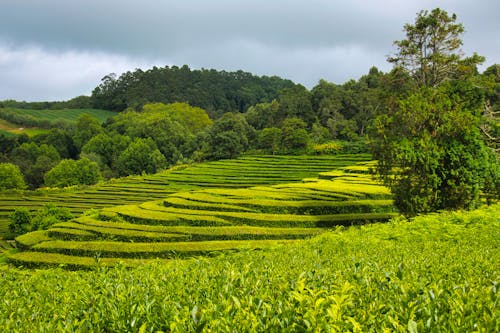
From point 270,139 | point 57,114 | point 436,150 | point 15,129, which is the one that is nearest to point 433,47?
point 436,150

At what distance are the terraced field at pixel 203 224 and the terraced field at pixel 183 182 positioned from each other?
20.5 meters

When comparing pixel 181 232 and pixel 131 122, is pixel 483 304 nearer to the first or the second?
pixel 181 232

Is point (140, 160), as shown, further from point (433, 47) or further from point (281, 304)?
point (281, 304)

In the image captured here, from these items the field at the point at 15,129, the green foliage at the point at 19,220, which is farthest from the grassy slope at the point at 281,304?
the field at the point at 15,129

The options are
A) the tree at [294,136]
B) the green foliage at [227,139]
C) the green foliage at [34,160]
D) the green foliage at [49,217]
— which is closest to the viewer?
the green foliage at [49,217]

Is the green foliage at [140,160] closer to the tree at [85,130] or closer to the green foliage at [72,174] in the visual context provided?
the green foliage at [72,174]

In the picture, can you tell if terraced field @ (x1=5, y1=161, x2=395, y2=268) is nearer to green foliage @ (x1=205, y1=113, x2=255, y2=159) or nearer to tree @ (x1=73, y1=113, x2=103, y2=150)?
green foliage @ (x1=205, y1=113, x2=255, y2=159)

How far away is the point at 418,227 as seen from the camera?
52.9 ft

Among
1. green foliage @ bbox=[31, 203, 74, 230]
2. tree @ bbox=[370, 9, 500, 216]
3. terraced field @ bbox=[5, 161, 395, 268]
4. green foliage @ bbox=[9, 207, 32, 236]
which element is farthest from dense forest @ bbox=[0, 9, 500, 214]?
green foliage @ bbox=[9, 207, 32, 236]

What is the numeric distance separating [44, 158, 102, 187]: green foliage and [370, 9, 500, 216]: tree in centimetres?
6740

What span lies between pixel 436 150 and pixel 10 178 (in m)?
73.6

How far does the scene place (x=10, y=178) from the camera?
2916 inches

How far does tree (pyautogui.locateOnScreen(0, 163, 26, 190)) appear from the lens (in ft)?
239

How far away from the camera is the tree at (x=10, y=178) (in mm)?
72956
